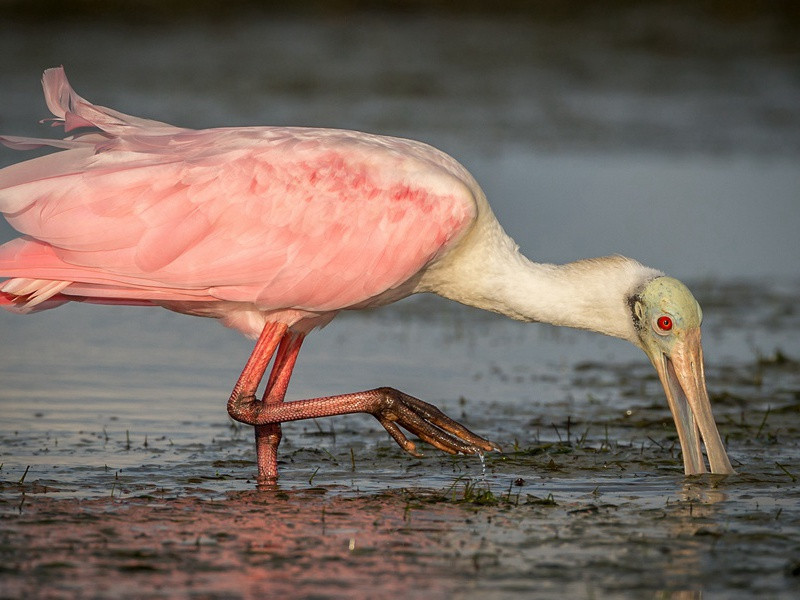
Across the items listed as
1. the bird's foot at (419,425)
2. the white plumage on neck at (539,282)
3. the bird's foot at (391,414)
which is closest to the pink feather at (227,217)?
the white plumage on neck at (539,282)

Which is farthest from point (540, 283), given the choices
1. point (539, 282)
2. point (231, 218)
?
point (231, 218)

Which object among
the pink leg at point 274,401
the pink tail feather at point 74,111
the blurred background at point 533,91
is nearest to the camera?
the pink leg at point 274,401

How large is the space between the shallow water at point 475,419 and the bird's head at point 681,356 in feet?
0.66

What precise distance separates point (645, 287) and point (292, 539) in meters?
2.92

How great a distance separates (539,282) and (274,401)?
173cm

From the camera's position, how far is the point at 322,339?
12.6 m

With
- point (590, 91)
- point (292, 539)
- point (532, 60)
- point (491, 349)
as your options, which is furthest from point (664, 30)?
point (292, 539)

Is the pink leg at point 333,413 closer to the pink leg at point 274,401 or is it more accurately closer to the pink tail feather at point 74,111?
the pink leg at point 274,401

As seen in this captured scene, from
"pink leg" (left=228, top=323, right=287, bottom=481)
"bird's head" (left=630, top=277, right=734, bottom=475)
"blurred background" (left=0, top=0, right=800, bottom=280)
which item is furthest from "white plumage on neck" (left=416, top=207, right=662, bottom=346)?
"blurred background" (left=0, top=0, right=800, bottom=280)

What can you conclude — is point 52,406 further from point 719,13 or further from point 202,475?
point 719,13

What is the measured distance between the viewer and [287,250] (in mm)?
8648

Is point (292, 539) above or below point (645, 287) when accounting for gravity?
below

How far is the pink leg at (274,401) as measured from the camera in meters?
8.59

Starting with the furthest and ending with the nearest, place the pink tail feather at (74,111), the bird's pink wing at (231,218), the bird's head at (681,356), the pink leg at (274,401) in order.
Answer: the pink tail feather at (74,111), the bird's head at (681,356), the pink leg at (274,401), the bird's pink wing at (231,218)
